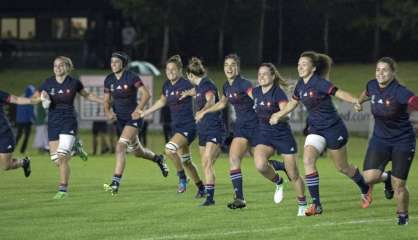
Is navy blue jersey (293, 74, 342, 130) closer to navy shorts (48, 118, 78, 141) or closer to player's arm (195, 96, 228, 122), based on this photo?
player's arm (195, 96, 228, 122)

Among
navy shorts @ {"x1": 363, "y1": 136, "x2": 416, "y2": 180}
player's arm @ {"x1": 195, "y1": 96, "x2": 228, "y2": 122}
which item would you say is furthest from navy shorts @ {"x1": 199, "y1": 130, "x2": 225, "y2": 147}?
navy shorts @ {"x1": 363, "y1": 136, "x2": 416, "y2": 180}

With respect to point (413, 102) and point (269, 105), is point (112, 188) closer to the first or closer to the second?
point (269, 105)

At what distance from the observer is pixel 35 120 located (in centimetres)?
3369

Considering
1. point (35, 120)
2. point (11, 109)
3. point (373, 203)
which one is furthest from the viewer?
point (11, 109)

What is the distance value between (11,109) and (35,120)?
340 centimetres

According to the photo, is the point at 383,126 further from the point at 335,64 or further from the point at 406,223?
the point at 335,64

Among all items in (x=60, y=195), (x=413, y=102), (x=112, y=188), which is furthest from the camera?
(x=112, y=188)

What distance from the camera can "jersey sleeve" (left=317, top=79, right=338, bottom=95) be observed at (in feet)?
48.9

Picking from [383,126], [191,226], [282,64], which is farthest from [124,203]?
[282,64]

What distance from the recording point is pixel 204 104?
1711 centimetres

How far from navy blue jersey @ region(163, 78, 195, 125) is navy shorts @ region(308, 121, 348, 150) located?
317cm

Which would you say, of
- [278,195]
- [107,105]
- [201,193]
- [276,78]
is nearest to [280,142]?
[276,78]

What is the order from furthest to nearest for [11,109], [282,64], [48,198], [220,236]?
[282,64]
[11,109]
[48,198]
[220,236]

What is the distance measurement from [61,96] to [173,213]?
10.8 feet
